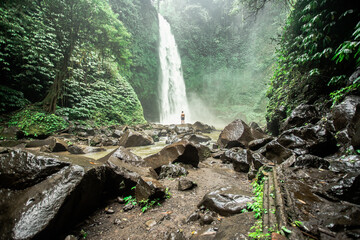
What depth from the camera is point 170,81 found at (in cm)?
2539

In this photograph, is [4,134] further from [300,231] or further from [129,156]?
[300,231]

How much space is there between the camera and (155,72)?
76.9 ft

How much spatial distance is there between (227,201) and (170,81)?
966 inches

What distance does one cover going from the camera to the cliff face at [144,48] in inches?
792

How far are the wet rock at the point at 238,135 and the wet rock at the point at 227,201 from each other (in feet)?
13.5

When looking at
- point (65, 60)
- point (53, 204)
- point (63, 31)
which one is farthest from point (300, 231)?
point (63, 31)

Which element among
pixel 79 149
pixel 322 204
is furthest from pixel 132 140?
pixel 322 204

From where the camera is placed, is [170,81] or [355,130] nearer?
[355,130]

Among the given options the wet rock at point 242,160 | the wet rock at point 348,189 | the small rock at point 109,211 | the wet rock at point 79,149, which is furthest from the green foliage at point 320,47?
the wet rock at point 79,149

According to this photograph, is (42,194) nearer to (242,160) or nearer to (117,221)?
(117,221)

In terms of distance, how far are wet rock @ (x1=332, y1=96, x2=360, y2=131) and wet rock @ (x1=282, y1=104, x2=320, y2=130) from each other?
3.19 ft

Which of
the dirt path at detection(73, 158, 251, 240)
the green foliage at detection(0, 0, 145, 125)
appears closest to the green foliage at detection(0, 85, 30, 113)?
the green foliage at detection(0, 0, 145, 125)

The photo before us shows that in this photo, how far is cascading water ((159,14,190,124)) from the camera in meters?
24.2

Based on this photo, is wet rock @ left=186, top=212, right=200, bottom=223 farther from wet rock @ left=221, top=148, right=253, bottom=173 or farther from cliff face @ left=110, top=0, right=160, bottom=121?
cliff face @ left=110, top=0, right=160, bottom=121
